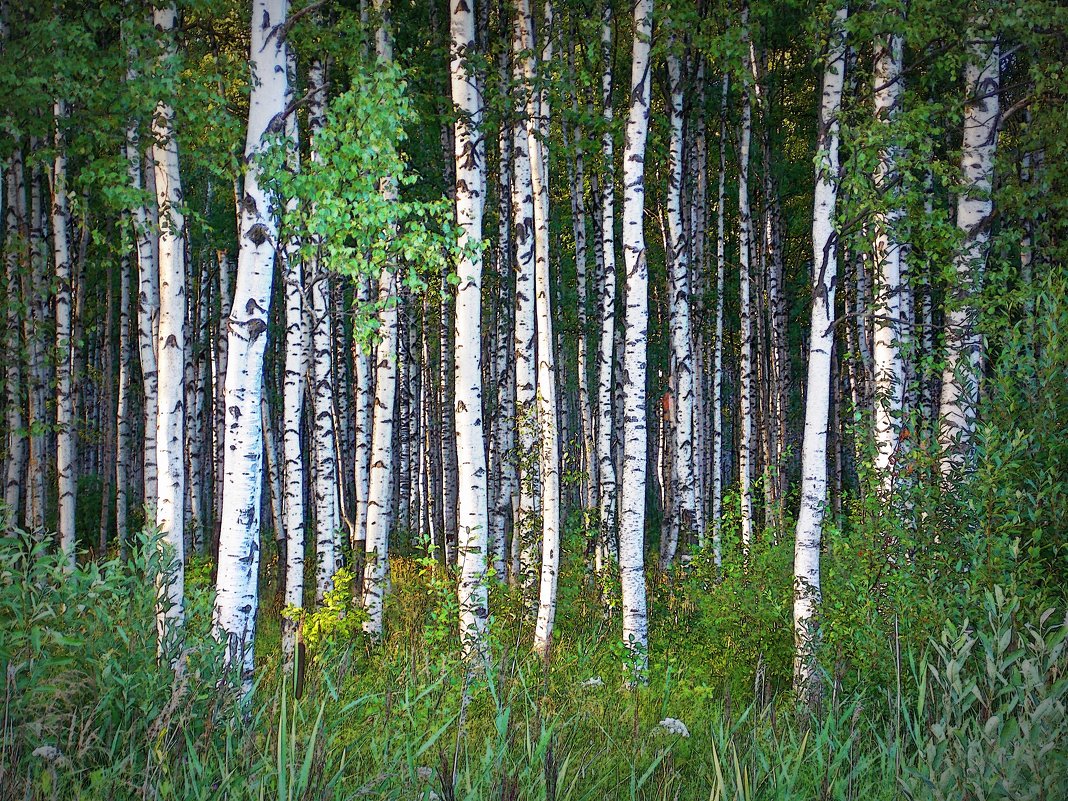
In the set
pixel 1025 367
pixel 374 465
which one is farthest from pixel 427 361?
pixel 1025 367

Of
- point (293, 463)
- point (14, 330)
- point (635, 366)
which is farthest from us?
point (14, 330)

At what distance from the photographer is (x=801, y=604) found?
327 inches

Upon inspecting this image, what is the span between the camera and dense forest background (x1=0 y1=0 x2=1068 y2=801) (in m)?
3.83

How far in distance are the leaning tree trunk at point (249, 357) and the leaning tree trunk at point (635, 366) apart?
3.72 metres

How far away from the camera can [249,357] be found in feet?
21.8

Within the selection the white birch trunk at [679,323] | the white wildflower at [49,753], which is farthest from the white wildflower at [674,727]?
the white birch trunk at [679,323]

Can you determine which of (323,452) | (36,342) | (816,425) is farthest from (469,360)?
(36,342)

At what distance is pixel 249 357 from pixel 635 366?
13.2 ft

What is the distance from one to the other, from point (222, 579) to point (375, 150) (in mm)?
3747

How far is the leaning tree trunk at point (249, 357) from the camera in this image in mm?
6480

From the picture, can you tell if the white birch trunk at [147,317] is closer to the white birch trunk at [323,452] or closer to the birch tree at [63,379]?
the birch tree at [63,379]

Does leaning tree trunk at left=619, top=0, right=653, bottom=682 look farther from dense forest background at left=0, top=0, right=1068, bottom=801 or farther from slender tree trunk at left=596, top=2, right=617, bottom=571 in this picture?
slender tree trunk at left=596, top=2, right=617, bottom=571

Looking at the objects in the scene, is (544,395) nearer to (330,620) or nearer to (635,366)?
(635,366)

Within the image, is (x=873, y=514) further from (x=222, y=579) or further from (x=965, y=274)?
(x=222, y=579)
